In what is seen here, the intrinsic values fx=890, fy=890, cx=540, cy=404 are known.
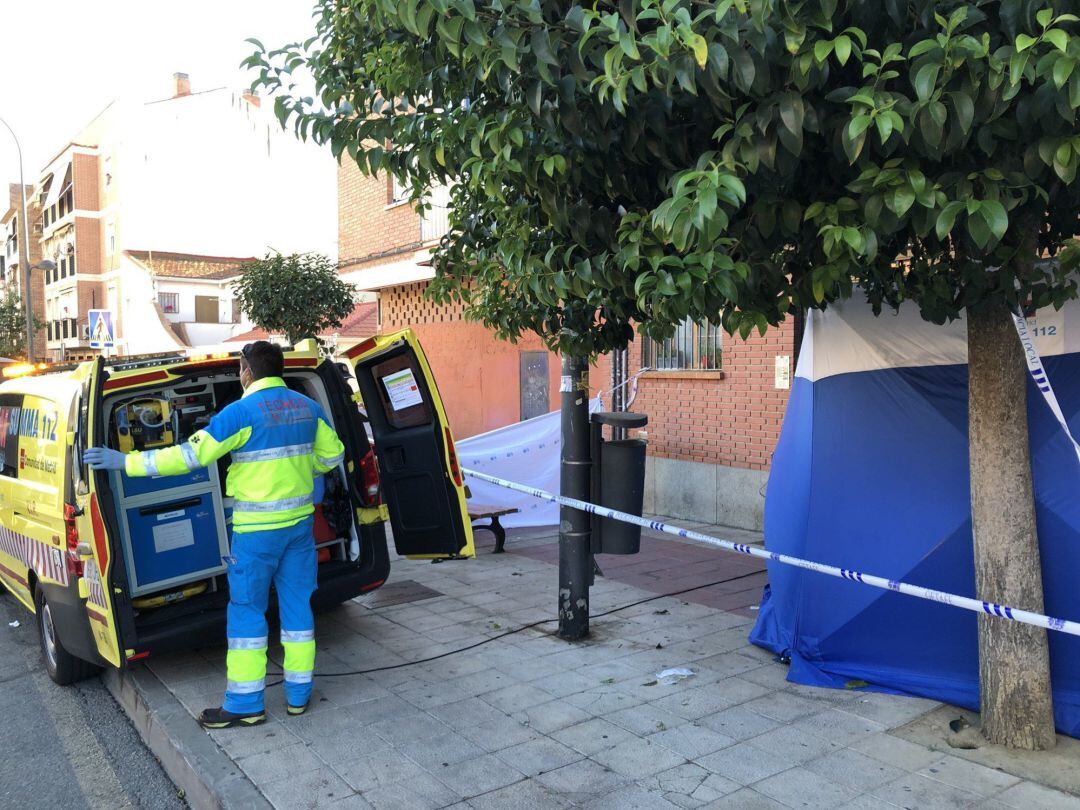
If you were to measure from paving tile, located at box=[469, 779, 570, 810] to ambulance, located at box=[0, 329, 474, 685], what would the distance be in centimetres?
204

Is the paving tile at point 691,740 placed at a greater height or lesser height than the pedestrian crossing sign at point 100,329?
lesser

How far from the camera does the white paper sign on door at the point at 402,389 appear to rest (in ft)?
18.3

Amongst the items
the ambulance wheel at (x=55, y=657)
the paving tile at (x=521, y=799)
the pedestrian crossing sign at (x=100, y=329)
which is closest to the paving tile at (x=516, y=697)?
the paving tile at (x=521, y=799)

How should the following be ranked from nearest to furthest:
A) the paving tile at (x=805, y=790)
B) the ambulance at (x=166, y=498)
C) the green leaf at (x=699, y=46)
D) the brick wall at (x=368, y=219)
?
the green leaf at (x=699, y=46)
the paving tile at (x=805, y=790)
the ambulance at (x=166, y=498)
the brick wall at (x=368, y=219)

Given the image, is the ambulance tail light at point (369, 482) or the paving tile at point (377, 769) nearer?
the paving tile at point (377, 769)

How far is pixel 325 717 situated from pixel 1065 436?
3.73 meters

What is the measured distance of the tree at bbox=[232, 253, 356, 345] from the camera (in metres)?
12.8

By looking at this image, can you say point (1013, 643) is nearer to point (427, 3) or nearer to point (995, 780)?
point (995, 780)

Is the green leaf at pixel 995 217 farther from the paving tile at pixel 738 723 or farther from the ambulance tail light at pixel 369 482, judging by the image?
the ambulance tail light at pixel 369 482

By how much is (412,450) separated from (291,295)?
789cm

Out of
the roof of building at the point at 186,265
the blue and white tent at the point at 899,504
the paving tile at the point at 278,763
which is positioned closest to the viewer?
the paving tile at the point at 278,763

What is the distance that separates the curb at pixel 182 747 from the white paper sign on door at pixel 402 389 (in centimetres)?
210

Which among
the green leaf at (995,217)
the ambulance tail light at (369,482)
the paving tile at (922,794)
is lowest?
the paving tile at (922,794)

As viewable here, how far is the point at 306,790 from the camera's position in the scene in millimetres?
3619
